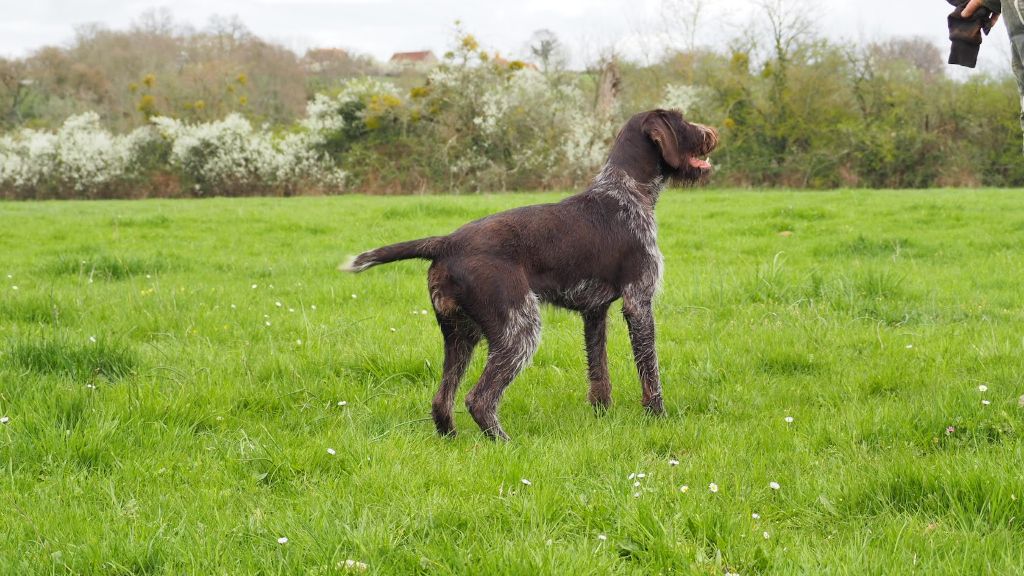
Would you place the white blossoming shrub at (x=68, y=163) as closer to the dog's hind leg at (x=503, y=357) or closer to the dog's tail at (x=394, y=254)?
the dog's tail at (x=394, y=254)

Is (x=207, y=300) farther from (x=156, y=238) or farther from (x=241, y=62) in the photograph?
(x=241, y=62)

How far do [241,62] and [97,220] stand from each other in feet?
105

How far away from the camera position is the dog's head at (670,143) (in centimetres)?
478

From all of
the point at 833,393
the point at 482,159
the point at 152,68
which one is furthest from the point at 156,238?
the point at 152,68

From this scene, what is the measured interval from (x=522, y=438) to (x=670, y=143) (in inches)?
77.8

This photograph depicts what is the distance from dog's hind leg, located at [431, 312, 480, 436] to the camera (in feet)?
13.5

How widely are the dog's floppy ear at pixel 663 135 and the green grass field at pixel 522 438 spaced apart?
1344mm

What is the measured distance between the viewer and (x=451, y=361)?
4.21 metres

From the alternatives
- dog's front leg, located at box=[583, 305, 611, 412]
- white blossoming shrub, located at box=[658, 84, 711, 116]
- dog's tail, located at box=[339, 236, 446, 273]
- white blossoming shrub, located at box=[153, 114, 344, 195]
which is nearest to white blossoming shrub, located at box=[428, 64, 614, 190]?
white blossoming shrub, located at box=[658, 84, 711, 116]

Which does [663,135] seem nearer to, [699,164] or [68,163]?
[699,164]

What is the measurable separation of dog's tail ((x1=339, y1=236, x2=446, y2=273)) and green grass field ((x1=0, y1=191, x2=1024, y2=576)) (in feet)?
2.67

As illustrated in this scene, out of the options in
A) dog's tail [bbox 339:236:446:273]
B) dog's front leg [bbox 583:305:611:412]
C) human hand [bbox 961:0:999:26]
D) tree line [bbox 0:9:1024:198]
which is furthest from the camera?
tree line [bbox 0:9:1024:198]

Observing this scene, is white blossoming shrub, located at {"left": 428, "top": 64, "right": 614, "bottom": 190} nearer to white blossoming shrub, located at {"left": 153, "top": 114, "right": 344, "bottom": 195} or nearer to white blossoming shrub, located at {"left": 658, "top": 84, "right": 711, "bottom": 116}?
white blossoming shrub, located at {"left": 658, "top": 84, "right": 711, "bottom": 116}

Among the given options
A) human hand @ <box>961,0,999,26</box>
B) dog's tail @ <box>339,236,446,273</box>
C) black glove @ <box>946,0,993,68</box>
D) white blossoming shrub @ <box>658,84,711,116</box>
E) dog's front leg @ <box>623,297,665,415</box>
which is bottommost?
dog's front leg @ <box>623,297,665,415</box>
